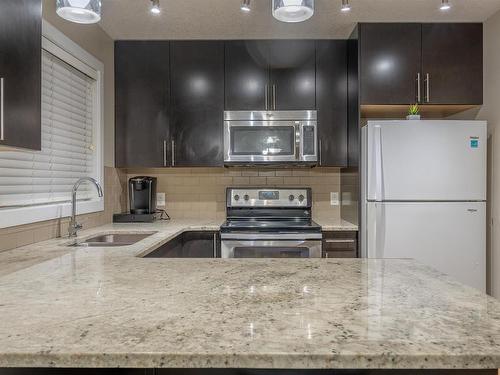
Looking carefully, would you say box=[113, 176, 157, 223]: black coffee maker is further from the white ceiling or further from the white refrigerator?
the white refrigerator

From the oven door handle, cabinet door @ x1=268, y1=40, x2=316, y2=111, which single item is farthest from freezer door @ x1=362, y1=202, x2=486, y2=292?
cabinet door @ x1=268, y1=40, x2=316, y2=111

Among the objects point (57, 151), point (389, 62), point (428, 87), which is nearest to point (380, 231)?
point (428, 87)

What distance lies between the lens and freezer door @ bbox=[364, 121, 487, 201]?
251 cm

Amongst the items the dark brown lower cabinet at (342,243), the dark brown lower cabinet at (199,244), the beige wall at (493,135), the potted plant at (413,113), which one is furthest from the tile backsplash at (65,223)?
the beige wall at (493,135)

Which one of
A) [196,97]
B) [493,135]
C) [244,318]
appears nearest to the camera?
[244,318]

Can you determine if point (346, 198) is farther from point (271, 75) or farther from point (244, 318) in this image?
point (244, 318)

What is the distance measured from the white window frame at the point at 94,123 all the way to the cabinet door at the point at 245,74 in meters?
0.99

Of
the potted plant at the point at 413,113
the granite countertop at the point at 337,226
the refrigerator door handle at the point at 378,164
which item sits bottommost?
the granite countertop at the point at 337,226

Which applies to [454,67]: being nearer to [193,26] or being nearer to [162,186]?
[193,26]

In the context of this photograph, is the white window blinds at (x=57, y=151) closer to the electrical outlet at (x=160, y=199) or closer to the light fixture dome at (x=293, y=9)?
the electrical outlet at (x=160, y=199)

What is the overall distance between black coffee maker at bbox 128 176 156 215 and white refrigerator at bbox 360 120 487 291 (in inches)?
69.8

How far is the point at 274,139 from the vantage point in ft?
9.61

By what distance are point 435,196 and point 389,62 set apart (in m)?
1.05

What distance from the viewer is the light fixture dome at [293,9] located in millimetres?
1444
